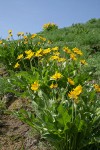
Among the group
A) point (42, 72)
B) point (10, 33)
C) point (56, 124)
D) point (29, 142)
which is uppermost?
point (10, 33)

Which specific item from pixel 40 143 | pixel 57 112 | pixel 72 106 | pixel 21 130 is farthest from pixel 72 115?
pixel 21 130

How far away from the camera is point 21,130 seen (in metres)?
4.00

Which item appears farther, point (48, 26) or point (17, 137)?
point (48, 26)

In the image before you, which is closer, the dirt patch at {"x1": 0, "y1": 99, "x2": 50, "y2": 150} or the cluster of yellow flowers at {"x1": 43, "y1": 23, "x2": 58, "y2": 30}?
the dirt patch at {"x1": 0, "y1": 99, "x2": 50, "y2": 150}

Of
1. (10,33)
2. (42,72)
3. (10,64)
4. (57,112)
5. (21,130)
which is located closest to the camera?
(57,112)

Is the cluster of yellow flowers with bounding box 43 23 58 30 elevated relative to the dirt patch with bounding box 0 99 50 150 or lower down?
elevated

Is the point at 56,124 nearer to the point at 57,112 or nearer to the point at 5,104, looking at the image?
the point at 57,112

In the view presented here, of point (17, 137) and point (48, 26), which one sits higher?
point (48, 26)

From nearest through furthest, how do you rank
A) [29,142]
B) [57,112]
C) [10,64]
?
1. [57,112]
2. [29,142]
3. [10,64]

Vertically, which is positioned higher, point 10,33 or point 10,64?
point 10,33

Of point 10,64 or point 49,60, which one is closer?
point 49,60

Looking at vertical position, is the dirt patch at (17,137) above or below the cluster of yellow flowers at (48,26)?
below

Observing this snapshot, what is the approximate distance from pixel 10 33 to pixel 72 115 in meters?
3.78

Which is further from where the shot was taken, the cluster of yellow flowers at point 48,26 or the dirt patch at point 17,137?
the cluster of yellow flowers at point 48,26
